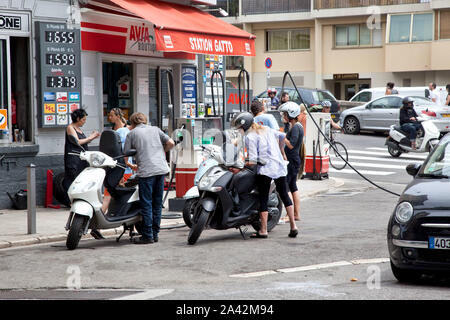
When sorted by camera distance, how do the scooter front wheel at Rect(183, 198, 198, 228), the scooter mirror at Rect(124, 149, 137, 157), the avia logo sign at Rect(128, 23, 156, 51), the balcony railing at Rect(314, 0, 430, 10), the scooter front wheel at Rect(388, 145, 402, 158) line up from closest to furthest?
the scooter mirror at Rect(124, 149, 137, 157) → the scooter front wheel at Rect(183, 198, 198, 228) → the avia logo sign at Rect(128, 23, 156, 51) → the scooter front wheel at Rect(388, 145, 402, 158) → the balcony railing at Rect(314, 0, 430, 10)

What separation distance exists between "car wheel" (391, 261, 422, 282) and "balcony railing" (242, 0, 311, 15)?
130 ft

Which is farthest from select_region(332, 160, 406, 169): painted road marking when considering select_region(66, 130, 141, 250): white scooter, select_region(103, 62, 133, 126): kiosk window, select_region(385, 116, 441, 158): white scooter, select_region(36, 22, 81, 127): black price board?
select_region(66, 130, 141, 250): white scooter

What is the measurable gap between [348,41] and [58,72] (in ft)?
110

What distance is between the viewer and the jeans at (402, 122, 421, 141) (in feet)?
73.5

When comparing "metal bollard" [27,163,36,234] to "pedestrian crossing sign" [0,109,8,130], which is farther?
"pedestrian crossing sign" [0,109,8,130]

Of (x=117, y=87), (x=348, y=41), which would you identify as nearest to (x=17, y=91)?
(x=117, y=87)

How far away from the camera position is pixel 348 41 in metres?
45.8

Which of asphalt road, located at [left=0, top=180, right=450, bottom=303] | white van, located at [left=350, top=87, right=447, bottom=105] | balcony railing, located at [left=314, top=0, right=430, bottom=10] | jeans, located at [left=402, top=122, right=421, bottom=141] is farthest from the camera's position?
balcony railing, located at [left=314, top=0, right=430, bottom=10]

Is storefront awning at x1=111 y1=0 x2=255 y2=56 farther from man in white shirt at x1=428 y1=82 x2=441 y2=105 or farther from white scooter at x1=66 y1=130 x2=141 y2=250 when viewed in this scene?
man in white shirt at x1=428 y1=82 x2=441 y2=105

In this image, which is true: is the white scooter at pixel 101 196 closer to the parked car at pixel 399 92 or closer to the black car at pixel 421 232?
the black car at pixel 421 232

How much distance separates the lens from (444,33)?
41.3m
